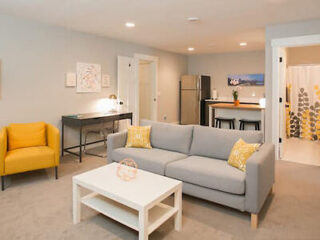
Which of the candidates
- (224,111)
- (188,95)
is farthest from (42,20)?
(188,95)

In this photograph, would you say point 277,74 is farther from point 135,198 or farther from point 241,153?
point 135,198

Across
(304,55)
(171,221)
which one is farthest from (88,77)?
(304,55)

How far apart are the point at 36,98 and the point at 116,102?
1821 mm

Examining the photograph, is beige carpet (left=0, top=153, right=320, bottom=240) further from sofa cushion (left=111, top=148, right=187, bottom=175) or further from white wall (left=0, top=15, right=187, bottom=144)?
white wall (left=0, top=15, right=187, bottom=144)

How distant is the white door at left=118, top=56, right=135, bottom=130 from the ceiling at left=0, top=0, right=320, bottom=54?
64 centimetres

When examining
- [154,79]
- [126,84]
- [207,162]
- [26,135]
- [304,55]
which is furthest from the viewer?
[154,79]

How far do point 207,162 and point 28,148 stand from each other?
2554 mm

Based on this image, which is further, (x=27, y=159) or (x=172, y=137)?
(x=172, y=137)

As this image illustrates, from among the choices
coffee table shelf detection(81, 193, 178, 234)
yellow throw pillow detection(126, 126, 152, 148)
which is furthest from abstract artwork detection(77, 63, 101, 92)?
coffee table shelf detection(81, 193, 178, 234)

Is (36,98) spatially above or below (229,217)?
above

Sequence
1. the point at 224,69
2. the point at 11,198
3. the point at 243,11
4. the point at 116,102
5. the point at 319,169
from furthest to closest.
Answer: the point at 224,69, the point at 116,102, the point at 319,169, the point at 243,11, the point at 11,198

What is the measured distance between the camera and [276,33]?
177 inches

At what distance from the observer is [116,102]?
578cm

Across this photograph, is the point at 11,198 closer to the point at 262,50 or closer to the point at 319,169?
the point at 319,169
